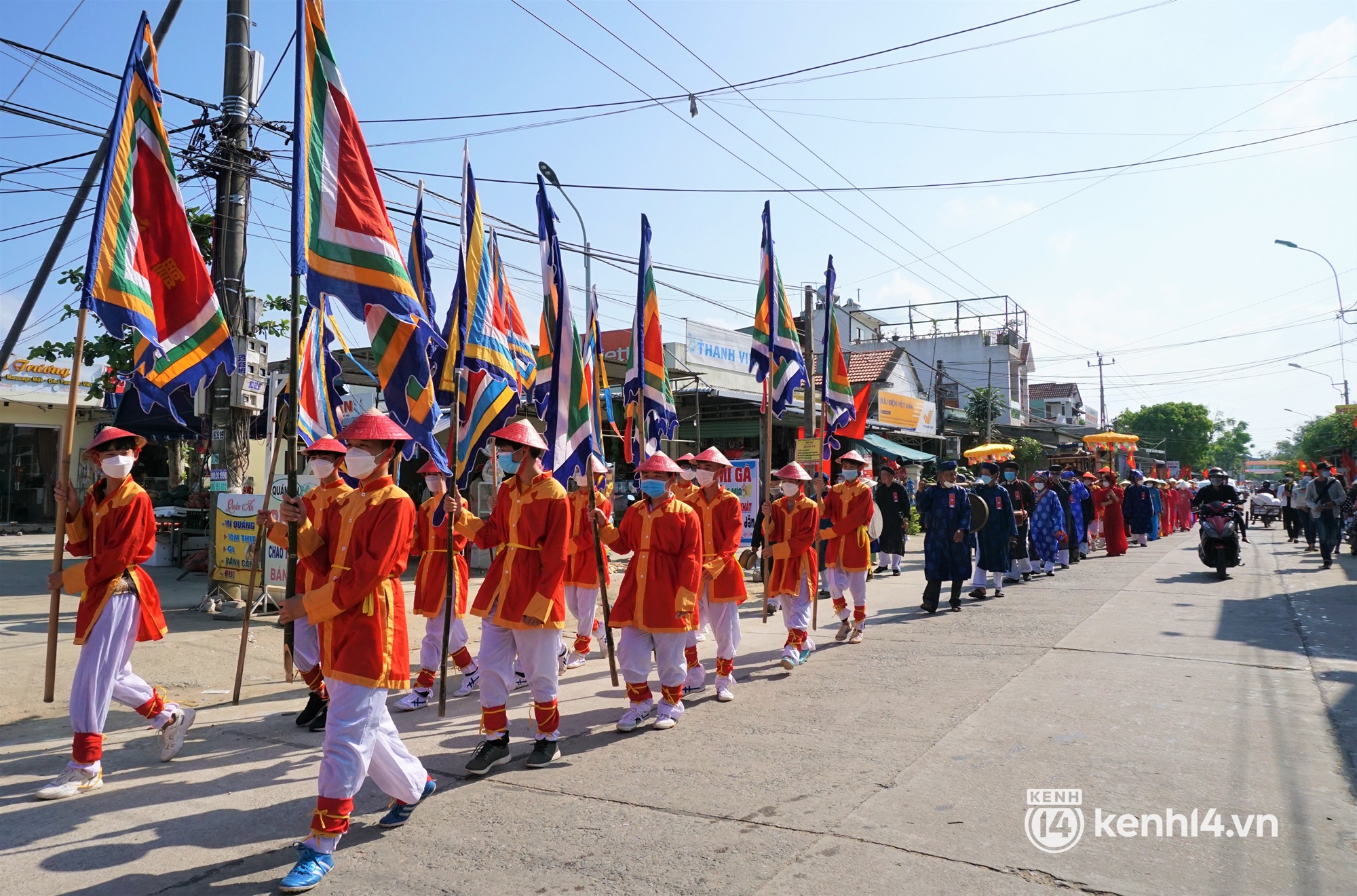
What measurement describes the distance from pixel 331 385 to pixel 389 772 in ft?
17.1

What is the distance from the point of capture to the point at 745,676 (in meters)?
7.74

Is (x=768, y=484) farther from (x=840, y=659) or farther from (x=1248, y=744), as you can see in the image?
(x=1248, y=744)

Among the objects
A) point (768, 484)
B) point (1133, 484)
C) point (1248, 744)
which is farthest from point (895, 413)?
point (1248, 744)

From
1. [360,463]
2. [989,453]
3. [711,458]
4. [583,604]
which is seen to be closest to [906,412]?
[989,453]

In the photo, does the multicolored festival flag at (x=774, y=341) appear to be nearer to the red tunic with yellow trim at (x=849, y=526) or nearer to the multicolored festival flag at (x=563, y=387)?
the red tunic with yellow trim at (x=849, y=526)

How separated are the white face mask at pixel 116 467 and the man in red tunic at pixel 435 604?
217cm

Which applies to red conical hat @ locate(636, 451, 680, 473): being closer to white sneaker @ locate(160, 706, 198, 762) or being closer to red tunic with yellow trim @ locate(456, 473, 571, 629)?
red tunic with yellow trim @ locate(456, 473, 571, 629)

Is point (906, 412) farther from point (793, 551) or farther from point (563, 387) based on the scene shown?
point (563, 387)

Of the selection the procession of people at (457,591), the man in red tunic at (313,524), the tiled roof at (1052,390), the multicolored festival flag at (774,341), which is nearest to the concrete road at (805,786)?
the man in red tunic at (313,524)

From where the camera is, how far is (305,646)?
20.2 ft

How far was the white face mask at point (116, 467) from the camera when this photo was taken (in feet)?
16.4

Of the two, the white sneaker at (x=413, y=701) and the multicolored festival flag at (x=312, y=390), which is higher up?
the multicolored festival flag at (x=312, y=390)

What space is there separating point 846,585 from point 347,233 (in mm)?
6286

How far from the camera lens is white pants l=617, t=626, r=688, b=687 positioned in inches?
237
